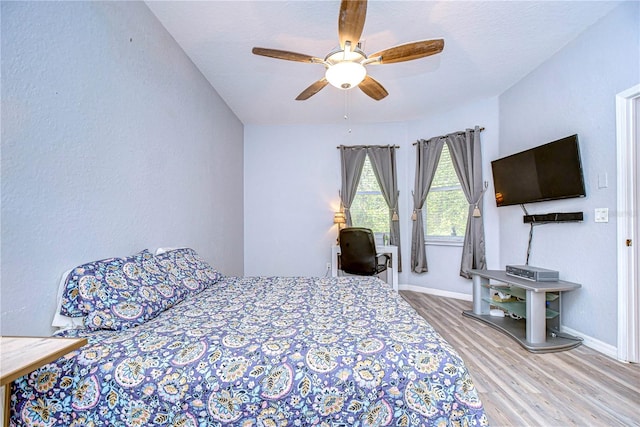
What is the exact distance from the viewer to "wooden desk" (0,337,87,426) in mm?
723

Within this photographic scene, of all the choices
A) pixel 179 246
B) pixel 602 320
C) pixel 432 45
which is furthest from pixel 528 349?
pixel 179 246

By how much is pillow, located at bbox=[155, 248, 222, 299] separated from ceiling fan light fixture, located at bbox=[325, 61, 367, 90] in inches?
68.3

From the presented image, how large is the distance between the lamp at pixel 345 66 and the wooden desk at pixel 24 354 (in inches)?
79.4

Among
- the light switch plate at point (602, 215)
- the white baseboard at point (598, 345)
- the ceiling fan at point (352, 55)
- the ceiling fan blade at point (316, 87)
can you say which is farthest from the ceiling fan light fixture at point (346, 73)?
the white baseboard at point (598, 345)

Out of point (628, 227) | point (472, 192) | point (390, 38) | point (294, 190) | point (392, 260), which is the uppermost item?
point (390, 38)

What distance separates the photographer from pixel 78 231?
4.70 feet

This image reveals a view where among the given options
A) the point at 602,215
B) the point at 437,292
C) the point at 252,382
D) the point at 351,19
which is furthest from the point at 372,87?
the point at 437,292

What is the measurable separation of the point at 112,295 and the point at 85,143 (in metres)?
0.82

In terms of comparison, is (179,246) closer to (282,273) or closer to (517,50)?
(282,273)

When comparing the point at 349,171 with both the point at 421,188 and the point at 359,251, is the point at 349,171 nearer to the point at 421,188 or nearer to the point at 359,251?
the point at 421,188

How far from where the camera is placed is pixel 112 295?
4.38 feet

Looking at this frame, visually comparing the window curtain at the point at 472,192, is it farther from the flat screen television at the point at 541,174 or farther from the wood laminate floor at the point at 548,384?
the wood laminate floor at the point at 548,384

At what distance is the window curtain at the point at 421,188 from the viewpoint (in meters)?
4.05

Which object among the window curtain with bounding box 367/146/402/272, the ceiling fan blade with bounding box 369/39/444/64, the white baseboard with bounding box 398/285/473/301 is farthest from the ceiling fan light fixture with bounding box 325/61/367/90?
the white baseboard with bounding box 398/285/473/301
